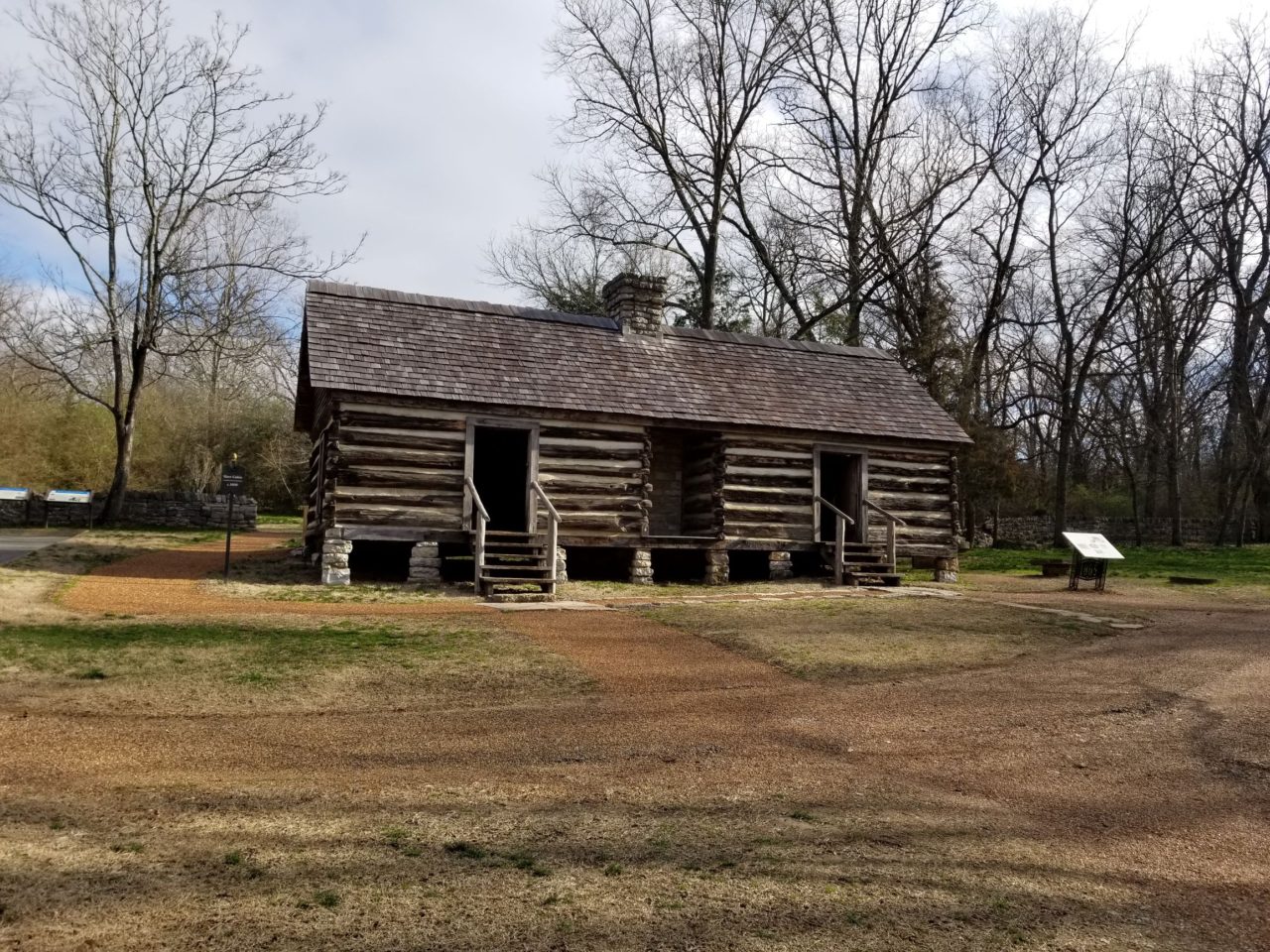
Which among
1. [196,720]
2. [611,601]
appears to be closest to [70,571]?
[611,601]

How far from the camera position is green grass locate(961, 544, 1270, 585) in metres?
20.1

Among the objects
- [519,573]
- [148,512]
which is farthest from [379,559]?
[148,512]

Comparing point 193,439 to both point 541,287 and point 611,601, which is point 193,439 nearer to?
point 541,287

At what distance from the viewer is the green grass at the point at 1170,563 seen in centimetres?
2014

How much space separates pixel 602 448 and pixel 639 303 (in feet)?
12.4

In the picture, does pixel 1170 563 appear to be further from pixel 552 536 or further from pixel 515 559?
pixel 515 559

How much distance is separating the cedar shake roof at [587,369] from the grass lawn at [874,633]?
4.84 metres

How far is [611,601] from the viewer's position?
1385 cm

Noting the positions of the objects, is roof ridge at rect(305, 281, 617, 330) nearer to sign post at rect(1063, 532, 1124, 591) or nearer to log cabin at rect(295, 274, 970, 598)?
log cabin at rect(295, 274, 970, 598)

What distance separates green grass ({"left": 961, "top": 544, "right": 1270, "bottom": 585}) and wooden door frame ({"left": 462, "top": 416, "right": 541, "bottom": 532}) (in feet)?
36.2

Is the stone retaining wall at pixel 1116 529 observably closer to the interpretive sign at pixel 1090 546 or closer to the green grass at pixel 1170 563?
the green grass at pixel 1170 563

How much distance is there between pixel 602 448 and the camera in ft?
55.5

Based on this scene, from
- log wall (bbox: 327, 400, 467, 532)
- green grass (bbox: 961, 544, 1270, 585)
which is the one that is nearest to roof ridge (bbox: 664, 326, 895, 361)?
green grass (bbox: 961, 544, 1270, 585)

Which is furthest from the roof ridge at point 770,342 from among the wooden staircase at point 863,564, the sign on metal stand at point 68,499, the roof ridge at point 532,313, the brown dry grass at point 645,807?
the sign on metal stand at point 68,499
